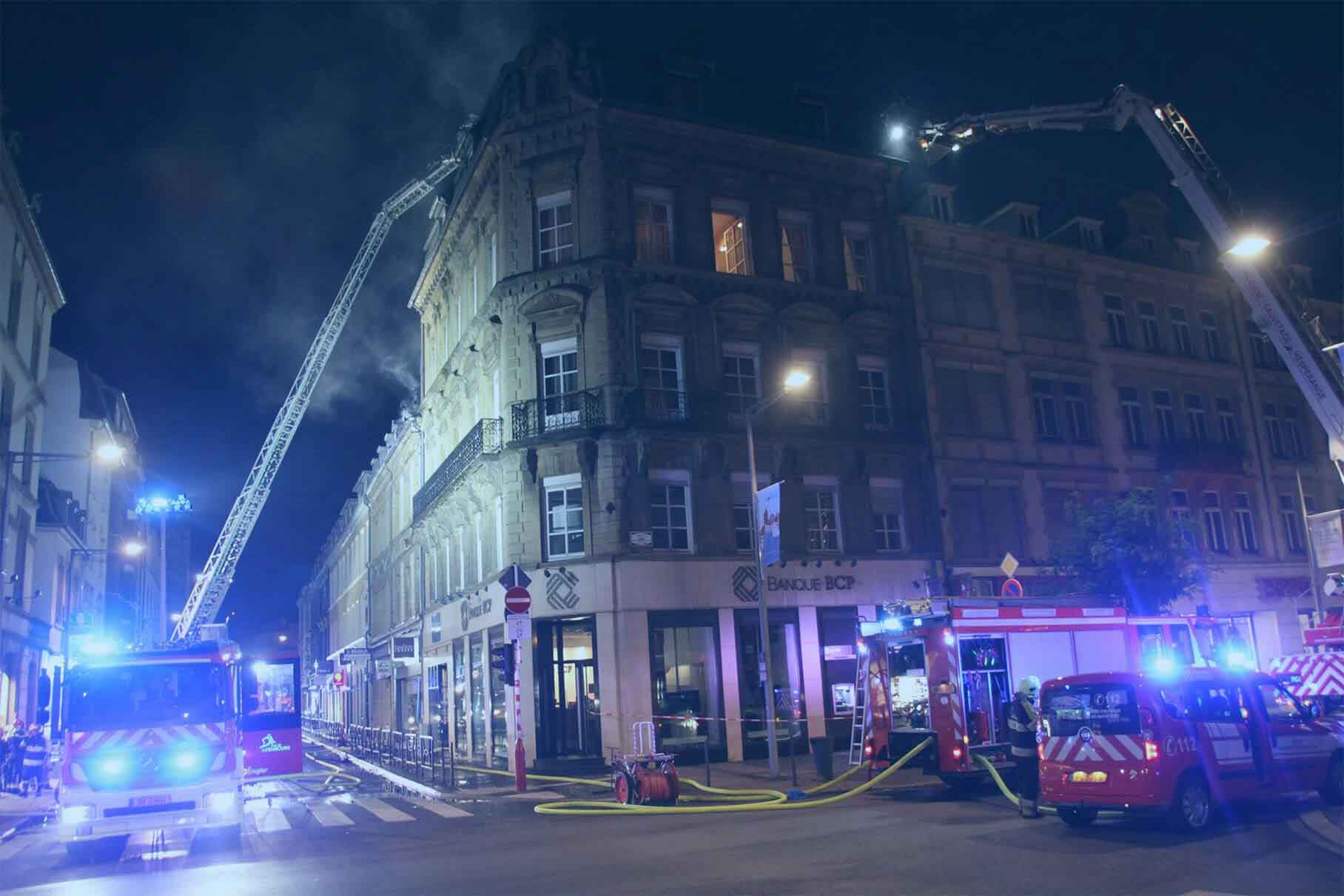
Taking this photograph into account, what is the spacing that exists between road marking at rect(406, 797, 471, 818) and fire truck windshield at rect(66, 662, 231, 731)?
4.11 meters

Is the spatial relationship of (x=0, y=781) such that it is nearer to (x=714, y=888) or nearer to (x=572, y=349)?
(x=572, y=349)

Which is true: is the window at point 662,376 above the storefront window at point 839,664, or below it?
above

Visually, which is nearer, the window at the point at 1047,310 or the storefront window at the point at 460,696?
the storefront window at the point at 460,696

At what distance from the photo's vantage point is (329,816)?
690 inches

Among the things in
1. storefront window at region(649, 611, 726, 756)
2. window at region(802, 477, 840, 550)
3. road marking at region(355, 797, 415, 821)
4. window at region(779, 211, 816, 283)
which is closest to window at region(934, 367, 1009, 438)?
window at region(802, 477, 840, 550)

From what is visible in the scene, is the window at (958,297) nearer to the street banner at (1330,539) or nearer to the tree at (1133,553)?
the tree at (1133,553)

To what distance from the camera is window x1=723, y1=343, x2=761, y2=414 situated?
27906mm

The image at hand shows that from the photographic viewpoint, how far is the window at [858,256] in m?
30.9

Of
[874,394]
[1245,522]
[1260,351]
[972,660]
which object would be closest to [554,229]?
[874,394]

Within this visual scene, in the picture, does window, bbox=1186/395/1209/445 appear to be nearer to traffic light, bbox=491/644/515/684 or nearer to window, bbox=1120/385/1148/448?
window, bbox=1120/385/1148/448

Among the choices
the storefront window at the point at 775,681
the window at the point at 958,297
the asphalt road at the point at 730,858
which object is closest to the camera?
the asphalt road at the point at 730,858

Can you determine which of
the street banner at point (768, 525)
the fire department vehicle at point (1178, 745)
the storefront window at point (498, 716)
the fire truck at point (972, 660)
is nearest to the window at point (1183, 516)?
the fire truck at point (972, 660)

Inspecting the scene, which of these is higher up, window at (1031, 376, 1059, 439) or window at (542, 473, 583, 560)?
window at (1031, 376, 1059, 439)

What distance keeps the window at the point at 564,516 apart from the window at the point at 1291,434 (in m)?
28.6
